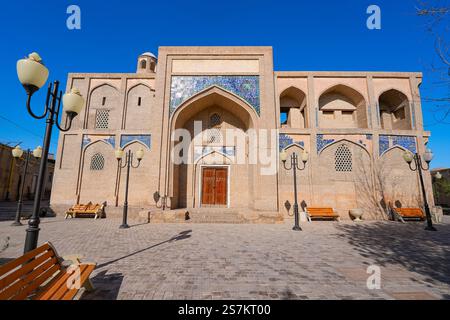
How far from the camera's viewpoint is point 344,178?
12.0m

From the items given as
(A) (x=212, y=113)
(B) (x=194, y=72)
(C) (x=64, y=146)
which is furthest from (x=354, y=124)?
(C) (x=64, y=146)

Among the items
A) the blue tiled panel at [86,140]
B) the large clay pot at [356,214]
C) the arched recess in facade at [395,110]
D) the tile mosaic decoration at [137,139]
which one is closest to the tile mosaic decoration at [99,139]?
the blue tiled panel at [86,140]

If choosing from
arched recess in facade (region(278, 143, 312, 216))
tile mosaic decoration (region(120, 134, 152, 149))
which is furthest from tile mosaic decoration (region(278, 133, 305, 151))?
tile mosaic decoration (region(120, 134, 152, 149))

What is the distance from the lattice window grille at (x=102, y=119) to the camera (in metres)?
13.6

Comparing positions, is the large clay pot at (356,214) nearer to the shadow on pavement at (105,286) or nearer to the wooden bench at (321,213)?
the wooden bench at (321,213)

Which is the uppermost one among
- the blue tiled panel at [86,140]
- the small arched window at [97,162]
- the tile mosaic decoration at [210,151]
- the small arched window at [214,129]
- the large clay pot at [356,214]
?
the small arched window at [214,129]

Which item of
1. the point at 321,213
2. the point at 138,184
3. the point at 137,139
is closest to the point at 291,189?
the point at 321,213

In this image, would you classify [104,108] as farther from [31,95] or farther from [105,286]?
[105,286]

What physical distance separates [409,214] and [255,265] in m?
11.6

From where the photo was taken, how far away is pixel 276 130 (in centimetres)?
1208

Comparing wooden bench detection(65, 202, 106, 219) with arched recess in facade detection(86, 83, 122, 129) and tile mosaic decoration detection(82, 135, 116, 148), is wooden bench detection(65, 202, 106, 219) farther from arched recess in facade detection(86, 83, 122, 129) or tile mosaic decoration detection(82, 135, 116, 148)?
arched recess in facade detection(86, 83, 122, 129)

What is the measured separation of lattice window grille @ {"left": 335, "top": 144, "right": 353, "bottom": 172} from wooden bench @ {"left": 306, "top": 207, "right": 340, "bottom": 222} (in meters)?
2.55

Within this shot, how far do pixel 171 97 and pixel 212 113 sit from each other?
296cm

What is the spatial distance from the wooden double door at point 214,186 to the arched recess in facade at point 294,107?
18.4 feet
